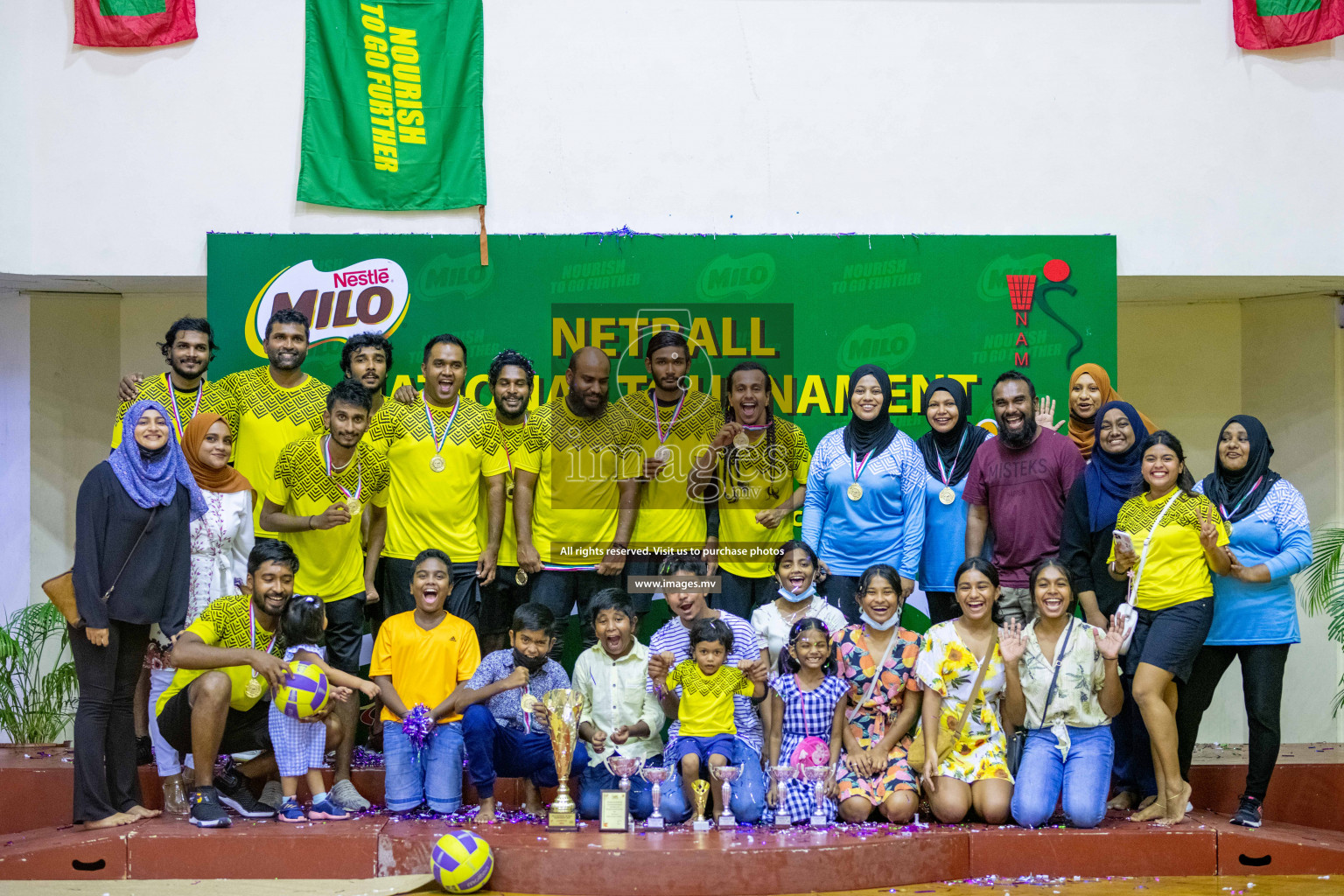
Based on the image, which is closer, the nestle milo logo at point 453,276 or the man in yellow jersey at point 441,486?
the man in yellow jersey at point 441,486

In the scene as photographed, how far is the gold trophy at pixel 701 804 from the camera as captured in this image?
4809mm

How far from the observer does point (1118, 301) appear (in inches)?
298

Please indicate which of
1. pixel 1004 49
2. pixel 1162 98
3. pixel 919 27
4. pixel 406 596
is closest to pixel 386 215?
pixel 406 596

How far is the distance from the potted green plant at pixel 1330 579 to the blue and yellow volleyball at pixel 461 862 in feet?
14.5

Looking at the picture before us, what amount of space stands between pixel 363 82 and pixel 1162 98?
4373 millimetres

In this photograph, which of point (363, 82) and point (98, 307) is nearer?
point (363, 82)

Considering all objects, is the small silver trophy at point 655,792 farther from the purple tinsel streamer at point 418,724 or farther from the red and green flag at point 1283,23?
the red and green flag at point 1283,23

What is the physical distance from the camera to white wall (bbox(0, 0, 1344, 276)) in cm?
660

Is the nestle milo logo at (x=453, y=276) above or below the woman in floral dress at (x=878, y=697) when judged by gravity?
above

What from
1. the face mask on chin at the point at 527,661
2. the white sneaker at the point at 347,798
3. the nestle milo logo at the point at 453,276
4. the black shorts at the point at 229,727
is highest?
the nestle milo logo at the point at 453,276

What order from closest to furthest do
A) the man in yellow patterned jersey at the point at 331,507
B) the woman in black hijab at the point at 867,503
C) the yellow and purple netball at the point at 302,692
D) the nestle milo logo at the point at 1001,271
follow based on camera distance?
1. the yellow and purple netball at the point at 302,692
2. the man in yellow patterned jersey at the point at 331,507
3. the woman in black hijab at the point at 867,503
4. the nestle milo logo at the point at 1001,271

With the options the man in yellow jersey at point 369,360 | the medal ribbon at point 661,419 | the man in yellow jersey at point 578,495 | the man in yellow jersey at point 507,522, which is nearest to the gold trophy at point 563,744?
the man in yellow jersey at point 578,495

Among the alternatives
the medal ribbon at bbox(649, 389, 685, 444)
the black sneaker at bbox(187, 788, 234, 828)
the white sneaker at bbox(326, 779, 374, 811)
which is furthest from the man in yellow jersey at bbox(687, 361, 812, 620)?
the black sneaker at bbox(187, 788, 234, 828)

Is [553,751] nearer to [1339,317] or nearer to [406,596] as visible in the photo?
[406,596]
